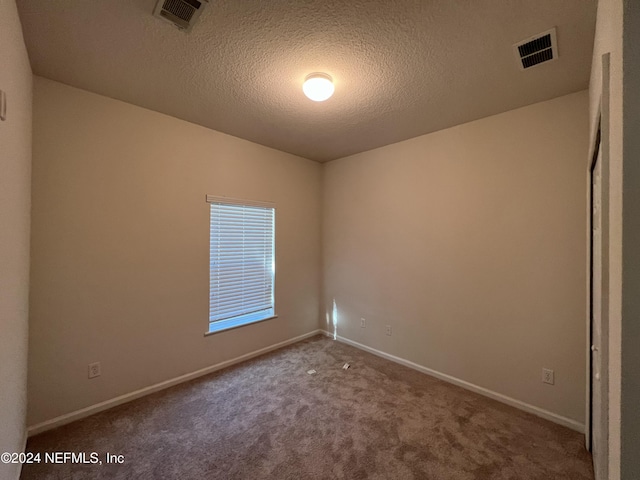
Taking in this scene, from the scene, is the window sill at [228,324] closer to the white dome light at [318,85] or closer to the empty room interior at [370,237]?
the empty room interior at [370,237]

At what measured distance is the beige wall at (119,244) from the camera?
6.71 ft

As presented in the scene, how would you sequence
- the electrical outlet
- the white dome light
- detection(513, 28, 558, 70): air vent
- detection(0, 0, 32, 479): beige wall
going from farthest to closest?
the electrical outlet
the white dome light
detection(513, 28, 558, 70): air vent
detection(0, 0, 32, 479): beige wall

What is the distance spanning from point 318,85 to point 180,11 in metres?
0.92

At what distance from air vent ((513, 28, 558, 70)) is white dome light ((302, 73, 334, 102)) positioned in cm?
120

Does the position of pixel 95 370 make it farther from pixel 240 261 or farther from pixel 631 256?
pixel 631 256

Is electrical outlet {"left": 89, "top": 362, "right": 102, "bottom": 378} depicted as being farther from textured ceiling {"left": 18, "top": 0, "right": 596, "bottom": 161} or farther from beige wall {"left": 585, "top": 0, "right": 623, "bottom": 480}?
beige wall {"left": 585, "top": 0, "right": 623, "bottom": 480}

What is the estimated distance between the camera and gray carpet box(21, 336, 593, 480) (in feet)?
5.54

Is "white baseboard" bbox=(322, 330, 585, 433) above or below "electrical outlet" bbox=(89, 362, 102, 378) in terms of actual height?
below

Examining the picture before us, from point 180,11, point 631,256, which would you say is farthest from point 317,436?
point 180,11

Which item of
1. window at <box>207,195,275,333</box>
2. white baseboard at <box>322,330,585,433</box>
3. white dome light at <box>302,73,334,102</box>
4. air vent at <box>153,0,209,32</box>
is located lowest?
white baseboard at <box>322,330,585,433</box>

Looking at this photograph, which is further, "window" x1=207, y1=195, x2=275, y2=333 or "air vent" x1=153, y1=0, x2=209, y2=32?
"window" x1=207, y1=195, x2=275, y2=333

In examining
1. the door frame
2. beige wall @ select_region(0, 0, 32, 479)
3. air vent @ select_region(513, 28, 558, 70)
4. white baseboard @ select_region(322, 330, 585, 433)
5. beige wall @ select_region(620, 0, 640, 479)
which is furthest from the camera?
white baseboard @ select_region(322, 330, 585, 433)

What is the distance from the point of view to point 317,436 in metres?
1.98

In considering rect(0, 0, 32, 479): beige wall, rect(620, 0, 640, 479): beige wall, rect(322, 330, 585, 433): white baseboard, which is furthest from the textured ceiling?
rect(322, 330, 585, 433): white baseboard
